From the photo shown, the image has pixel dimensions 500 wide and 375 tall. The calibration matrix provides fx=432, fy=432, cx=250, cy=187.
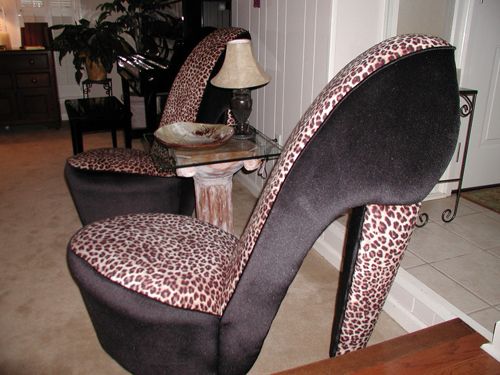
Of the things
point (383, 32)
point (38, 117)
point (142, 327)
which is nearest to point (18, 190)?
point (38, 117)

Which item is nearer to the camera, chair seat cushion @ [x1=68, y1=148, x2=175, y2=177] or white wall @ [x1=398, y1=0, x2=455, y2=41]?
white wall @ [x1=398, y1=0, x2=455, y2=41]

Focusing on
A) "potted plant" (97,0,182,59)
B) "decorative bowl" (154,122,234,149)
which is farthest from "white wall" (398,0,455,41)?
"potted plant" (97,0,182,59)

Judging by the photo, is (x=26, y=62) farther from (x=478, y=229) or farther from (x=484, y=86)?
(x=478, y=229)

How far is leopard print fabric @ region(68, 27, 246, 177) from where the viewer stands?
6.92 feet

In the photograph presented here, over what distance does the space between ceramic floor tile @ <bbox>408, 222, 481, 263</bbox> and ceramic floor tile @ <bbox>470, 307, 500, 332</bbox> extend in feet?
1.16

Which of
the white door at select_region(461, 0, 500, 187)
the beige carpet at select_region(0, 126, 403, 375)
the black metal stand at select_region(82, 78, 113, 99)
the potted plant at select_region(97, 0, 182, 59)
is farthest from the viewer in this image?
the black metal stand at select_region(82, 78, 113, 99)

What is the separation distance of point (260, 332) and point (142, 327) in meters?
0.34

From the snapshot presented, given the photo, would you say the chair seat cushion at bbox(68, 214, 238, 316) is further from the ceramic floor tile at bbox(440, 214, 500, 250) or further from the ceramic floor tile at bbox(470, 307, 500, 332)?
the ceramic floor tile at bbox(440, 214, 500, 250)

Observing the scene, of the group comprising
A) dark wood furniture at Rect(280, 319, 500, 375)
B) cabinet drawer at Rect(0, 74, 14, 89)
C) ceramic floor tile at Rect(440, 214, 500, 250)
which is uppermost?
cabinet drawer at Rect(0, 74, 14, 89)

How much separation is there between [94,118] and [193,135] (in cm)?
138

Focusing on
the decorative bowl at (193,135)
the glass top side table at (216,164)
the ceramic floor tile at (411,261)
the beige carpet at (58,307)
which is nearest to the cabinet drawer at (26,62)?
the beige carpet at (58,307)

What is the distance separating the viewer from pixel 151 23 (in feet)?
12.5

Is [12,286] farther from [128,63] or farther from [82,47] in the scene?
[82,47]

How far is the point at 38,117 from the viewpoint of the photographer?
4348 millimetres
